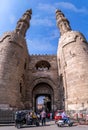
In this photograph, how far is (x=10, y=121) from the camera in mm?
17438

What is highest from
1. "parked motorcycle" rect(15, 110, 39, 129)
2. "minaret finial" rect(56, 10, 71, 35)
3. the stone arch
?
"minaret finial" rect(56, 10, 71, 35)

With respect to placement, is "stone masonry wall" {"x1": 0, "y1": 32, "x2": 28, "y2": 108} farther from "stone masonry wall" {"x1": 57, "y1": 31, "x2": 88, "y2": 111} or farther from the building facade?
"stone masonry wall" {"x1": 57, "y1": 31, "x2": 88, "y2": 111}

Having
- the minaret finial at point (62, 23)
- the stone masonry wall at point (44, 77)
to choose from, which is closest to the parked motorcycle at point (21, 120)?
the stone masonry wall at point (44, 77)

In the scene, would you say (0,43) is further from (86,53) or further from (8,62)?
(86,53)

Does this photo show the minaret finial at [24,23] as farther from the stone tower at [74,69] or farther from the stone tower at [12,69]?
the stone tower at [74,69]

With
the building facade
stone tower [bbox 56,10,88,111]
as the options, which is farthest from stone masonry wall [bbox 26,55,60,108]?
stone tower [bbox 56,10,88,111]

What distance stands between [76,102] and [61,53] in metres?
6.80

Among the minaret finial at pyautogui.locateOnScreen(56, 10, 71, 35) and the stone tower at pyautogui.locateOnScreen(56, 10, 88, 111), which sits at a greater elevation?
the minaret finial at pyautogui.locateOnScreen(56, 10, 71, 35)

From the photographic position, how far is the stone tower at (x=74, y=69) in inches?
818

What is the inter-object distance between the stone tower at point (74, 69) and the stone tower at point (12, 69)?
14.8ft

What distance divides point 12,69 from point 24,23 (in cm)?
984

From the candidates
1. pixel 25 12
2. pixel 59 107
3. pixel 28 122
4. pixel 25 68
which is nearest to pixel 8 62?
pixel 25 68

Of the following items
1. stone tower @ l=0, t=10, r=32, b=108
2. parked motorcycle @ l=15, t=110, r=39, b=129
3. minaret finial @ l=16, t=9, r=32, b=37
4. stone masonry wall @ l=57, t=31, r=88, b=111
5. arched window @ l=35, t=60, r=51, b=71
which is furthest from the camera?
minaret finial @ l=16, t=9, r=32, b=37

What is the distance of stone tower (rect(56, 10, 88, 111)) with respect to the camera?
20.8m
